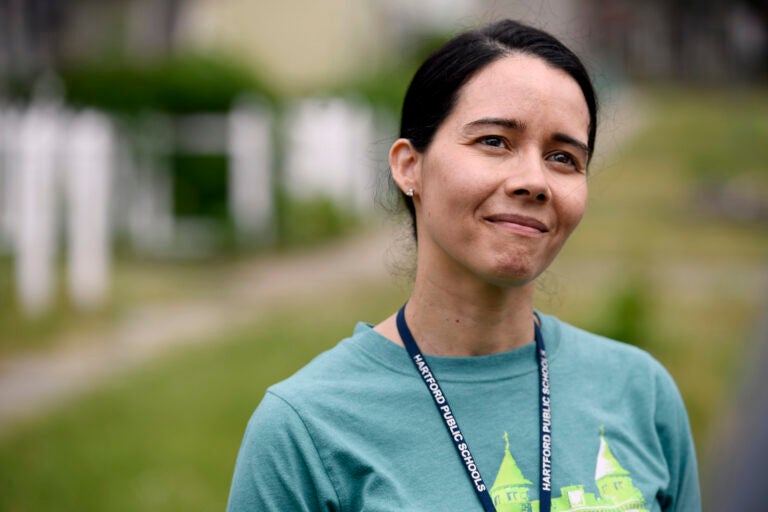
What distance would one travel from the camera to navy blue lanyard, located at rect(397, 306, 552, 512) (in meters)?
2.00

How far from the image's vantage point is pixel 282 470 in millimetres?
1981

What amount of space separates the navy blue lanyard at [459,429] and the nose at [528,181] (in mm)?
375

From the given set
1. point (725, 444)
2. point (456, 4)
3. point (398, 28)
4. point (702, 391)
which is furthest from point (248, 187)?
point (456, 4)

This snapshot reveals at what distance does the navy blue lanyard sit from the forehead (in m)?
0.48

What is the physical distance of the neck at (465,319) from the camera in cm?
220

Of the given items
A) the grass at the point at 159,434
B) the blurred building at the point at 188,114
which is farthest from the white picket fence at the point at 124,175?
the grass at the point at 159,434

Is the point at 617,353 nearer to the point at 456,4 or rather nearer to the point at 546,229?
the point at 546,229

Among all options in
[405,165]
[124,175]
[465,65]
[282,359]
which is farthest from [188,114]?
[465,65]

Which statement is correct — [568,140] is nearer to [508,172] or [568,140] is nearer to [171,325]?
[508,172]

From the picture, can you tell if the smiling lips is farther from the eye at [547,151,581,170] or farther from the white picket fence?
the white picket fence

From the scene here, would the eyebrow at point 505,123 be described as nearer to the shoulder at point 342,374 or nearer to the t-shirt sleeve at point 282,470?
the shoulder at point 342,374

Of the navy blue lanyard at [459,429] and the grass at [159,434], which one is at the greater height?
the navy blue lanyard at [459,429]

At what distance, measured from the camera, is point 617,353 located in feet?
7.82

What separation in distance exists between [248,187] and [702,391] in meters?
5.45
